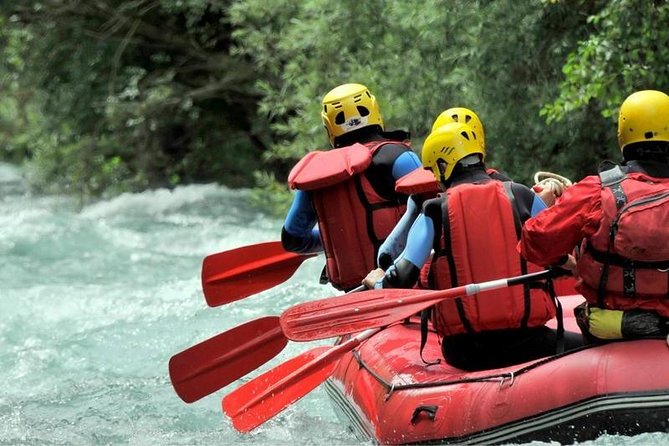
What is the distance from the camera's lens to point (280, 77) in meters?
12.0

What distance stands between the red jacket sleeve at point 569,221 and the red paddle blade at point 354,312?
1.35 ft

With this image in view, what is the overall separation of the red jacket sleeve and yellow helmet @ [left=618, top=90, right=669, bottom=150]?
0.21 meters

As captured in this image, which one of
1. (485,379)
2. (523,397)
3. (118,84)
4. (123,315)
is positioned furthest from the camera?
(118,84)

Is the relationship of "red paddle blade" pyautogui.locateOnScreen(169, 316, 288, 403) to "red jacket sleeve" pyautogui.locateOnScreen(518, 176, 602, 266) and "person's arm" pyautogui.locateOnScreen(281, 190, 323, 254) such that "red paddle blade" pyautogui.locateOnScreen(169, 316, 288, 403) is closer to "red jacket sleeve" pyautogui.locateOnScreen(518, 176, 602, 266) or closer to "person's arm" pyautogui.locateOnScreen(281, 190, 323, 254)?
"person's arm" pyautogui.locateOnScreen(281, 190, 323, 254)

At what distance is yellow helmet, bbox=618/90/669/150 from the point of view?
380cm

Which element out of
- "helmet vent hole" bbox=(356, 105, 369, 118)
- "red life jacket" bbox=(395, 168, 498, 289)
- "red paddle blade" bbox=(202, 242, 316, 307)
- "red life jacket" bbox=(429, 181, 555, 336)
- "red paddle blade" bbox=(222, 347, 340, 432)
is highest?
"helmet vent hole" bbox=(356, 105, 369, 118)

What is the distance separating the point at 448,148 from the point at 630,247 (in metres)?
0.81

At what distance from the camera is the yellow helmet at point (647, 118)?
380cm

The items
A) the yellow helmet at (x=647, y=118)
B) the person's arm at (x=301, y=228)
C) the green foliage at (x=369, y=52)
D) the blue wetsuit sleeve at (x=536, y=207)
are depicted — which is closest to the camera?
the yellow helmet at (x=647, y=118)

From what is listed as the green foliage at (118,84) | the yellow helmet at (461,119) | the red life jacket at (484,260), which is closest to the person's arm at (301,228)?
the yellow helmet at (461,119)

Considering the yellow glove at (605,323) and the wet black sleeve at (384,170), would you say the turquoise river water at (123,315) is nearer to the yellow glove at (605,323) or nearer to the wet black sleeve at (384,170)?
the yellow glove at (605,323)

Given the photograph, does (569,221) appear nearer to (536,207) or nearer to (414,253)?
(536,207)

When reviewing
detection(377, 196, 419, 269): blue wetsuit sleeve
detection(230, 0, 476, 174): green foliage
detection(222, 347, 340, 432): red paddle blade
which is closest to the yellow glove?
detection(377, 196, 419, 269): blue wetsuit sleeve

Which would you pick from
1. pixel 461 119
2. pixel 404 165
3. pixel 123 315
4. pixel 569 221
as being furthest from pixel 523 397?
pixel 123 315
